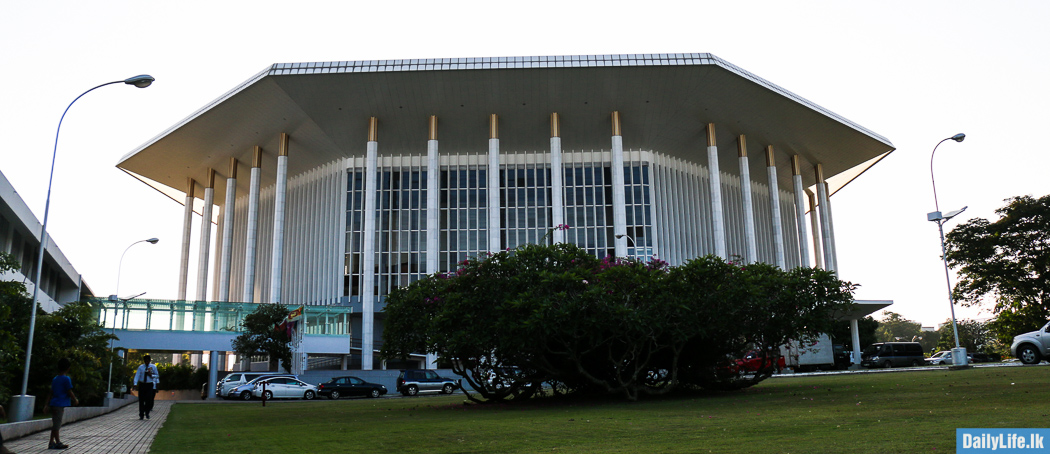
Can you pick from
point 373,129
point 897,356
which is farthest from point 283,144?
point 897,356

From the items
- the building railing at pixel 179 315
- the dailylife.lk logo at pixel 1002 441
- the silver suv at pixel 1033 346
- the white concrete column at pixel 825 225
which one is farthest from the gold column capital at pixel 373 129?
the dailylife.lk logo at pixel 1002 441

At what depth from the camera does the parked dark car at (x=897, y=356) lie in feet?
139

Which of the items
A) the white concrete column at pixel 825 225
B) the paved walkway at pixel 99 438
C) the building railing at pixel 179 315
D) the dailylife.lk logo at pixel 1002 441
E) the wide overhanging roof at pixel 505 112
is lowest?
the paved walkway at pixel 99 438

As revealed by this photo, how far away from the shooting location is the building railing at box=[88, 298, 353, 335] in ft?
126

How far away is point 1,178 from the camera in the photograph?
2878 cm

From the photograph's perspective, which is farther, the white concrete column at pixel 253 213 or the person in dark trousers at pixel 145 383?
the white concrete column at pixel 253 213

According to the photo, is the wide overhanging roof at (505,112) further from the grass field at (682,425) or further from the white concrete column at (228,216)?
the grass field at (682,425)

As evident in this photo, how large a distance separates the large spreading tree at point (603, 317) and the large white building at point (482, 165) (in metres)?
22.8

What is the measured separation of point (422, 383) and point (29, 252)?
24.1 m

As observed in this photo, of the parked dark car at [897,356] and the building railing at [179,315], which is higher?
the building railing at [179,315]

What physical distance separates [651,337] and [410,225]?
130 ft

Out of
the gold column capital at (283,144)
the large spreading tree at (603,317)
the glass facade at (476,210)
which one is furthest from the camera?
the glass facade at (476,210)

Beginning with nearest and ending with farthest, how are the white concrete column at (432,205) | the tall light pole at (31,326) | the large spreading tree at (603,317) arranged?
1. the tall light pole at (31,326)
2. the large spreading tree at (603,317)
3. the white concrete column at (432,205)

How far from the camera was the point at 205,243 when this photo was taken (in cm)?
5994
